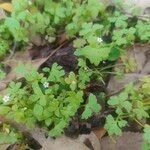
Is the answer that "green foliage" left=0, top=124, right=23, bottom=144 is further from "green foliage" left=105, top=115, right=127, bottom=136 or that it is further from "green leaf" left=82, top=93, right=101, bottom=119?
"green foliage" left=105, top=115, right=127, bottom=136

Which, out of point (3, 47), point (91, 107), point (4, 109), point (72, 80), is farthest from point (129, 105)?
point (3, 47)

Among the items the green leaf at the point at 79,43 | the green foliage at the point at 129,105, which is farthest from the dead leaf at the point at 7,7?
the green foliage at the point at 129,105

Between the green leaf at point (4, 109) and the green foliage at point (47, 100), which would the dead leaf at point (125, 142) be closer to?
the green foliage at point (47, 100)

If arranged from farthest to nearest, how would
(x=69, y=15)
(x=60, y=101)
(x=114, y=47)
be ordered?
(x=69, y=15)
(x=114, y=47)
(x=60, y=101)

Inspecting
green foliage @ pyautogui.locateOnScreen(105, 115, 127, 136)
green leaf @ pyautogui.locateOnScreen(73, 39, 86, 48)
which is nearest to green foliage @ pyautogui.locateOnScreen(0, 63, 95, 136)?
green foliage @ pyautogui.locateOnScreen(105, 115, 127, 136)

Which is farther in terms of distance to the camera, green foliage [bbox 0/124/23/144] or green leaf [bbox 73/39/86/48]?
green leaf [bbox 73/39/86/48]

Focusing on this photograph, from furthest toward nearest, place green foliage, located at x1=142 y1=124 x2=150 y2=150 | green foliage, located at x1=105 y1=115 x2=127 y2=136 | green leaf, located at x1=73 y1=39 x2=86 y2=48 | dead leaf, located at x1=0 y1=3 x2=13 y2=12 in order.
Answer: dead leaf, located at x1=0 y1=3 x2=13 y2=12 < green leaf, located at x1=73 y1=39 x2=86 y2=48 < green foliage, located at x1=105 y1=115 x2=127 y2=136 < green foliage, located at x1=142 y1=124 x2=150 y2=150

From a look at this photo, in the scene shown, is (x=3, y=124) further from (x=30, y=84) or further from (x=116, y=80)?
(x=116, y=80)

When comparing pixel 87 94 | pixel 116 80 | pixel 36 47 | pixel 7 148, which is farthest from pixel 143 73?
pixel 7 148
